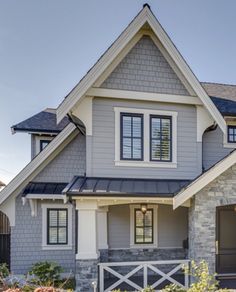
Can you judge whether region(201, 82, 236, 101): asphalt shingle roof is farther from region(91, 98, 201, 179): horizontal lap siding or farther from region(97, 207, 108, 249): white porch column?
region(97, 207, 108, 249): white porch column

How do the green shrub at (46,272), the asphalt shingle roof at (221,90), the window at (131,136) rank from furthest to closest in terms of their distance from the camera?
the asphalt shingle roof at (221,90) → the window at (131,136) → the green shrub at (46,272)

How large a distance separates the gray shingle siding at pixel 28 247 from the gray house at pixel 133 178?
0.03 m

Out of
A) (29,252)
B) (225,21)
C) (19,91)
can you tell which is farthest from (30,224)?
(225,21)

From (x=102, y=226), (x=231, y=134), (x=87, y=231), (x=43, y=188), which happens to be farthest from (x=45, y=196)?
(x=231, y=134)

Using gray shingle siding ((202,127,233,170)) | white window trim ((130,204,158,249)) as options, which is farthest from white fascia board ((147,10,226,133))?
white window trim ((130,204,158,249))

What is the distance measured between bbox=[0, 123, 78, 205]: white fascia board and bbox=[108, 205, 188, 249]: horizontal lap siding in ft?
9.67

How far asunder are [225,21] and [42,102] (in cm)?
1122

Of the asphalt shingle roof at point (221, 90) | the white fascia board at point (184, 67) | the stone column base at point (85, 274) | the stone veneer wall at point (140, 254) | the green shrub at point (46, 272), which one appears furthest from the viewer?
the asphalt shingle roof at point (221, 90)

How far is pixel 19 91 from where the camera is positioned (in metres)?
18.3

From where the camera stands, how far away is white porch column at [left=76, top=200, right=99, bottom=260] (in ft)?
30.8

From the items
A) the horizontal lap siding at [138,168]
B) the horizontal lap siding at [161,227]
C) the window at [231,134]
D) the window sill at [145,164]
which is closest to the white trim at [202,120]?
the horizontal lap siding at [138,168]

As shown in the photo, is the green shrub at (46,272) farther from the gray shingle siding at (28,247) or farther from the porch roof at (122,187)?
the porch roof at (122,187)

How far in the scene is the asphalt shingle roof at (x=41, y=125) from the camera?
1307 cm

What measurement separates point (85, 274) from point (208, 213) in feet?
13.4
